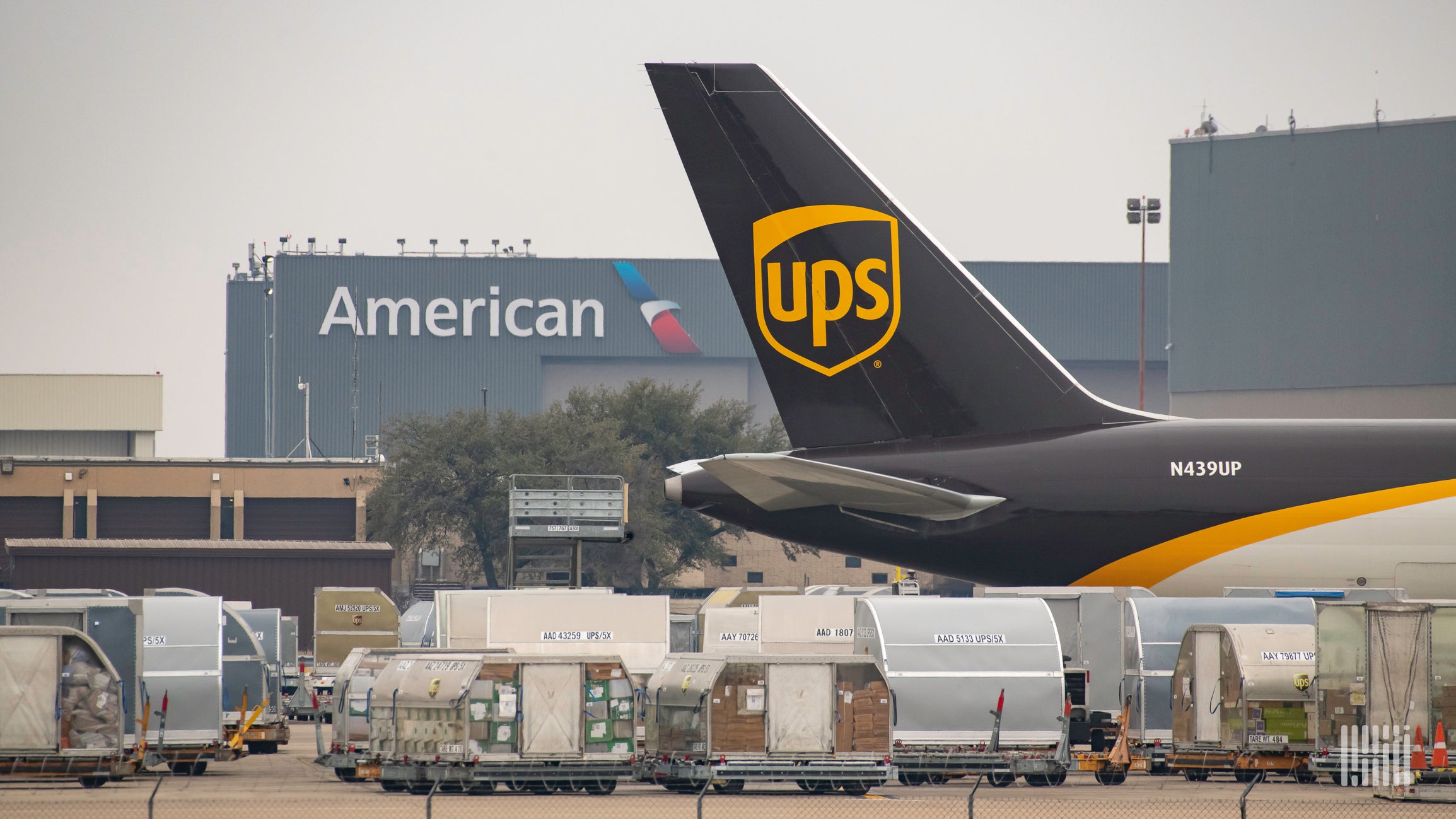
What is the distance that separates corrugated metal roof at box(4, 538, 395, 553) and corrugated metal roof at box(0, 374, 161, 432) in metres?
31.7

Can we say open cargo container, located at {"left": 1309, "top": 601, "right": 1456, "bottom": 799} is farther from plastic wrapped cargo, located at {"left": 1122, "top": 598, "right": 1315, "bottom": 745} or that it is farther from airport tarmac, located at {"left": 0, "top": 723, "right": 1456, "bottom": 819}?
plastic wrapped cargo, located at {"left": 1122, "top": 598, "right": 1315, "bottom": 745}

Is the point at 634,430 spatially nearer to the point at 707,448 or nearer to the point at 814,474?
the point at 707,448

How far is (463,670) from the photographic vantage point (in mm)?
23500

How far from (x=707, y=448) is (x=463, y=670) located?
75.6 m

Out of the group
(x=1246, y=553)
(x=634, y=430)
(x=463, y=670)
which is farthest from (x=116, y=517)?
(x=1246, y=553)

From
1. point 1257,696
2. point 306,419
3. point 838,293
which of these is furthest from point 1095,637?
point 306,419

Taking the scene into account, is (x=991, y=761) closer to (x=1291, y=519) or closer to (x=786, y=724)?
(x=786, y=724)

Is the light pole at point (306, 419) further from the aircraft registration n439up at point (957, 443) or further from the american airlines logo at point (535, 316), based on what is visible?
the aircraft registration n439up at point (957, 443)

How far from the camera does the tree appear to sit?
3543 inches

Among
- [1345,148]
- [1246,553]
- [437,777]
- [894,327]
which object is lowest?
[437,777]

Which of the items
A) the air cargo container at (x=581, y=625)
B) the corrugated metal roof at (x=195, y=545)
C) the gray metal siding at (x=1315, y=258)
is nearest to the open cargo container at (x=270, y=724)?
the air cargo container at (x=581, y=625)

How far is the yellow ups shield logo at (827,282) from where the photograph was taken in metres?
22.7

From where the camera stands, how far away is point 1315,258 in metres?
80.1

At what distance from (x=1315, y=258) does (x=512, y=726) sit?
65028 millimetres
